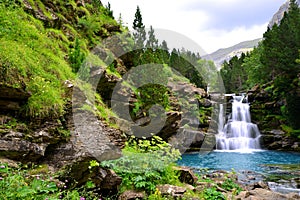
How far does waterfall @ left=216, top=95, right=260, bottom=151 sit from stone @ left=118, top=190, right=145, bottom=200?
2327 cm

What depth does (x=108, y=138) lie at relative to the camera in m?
6.38

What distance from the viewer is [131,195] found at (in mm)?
5324

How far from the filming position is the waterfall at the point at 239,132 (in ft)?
88.0

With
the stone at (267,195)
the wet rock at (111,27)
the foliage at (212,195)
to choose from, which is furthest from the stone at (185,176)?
the wet rock at (111,27)

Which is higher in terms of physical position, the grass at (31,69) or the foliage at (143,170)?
the grass at (31,69)

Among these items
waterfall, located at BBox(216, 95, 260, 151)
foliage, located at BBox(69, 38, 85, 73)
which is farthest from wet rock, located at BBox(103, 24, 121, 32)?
waterfall, located at BBox(216, 95, 260, 151)

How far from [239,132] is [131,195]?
1035 inches

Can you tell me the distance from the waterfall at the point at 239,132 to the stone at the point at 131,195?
76.4 feet

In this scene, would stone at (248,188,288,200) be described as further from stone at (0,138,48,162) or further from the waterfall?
the waterfall

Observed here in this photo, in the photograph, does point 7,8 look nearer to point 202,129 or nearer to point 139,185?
point 139,185

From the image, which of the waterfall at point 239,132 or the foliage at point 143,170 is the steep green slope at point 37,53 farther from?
the waterfall at point 239,132

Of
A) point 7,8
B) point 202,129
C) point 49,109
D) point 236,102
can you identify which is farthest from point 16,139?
point 236,102

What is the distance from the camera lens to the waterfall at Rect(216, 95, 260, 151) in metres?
26.8

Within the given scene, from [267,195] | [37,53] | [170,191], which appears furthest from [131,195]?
[37,53]
